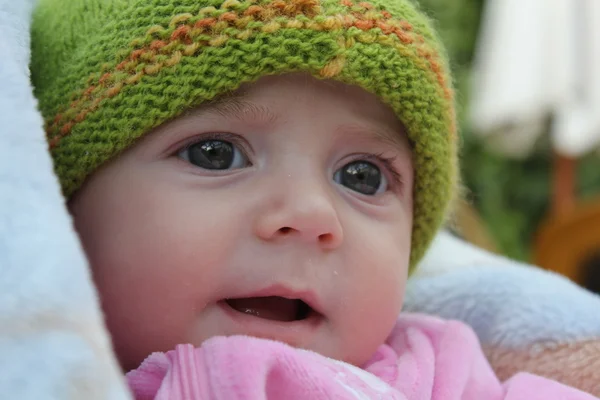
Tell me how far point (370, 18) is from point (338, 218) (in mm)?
194

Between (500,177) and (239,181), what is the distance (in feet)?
7.92

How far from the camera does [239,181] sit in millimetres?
639

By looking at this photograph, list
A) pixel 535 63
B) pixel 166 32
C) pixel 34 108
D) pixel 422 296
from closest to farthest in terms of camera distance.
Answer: pixel 34 108 < pixel 166 32 < pixel 422 296 < pixel 535 63

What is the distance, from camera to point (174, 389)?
53 centimetres

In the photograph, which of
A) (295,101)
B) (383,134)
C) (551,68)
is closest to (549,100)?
(551,68)

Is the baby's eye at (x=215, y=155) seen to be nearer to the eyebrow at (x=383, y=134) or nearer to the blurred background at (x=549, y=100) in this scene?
the eyebrow at (x=383, y=134)

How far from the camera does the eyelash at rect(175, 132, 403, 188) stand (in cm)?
66

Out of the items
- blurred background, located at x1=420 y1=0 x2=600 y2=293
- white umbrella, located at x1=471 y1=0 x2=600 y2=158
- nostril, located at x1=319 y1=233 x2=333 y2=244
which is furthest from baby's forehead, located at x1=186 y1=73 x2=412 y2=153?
white umbrella, located at x1=471 y1=0 x2=600 y2=158

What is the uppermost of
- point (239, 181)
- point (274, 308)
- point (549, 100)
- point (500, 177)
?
point (239, 181)

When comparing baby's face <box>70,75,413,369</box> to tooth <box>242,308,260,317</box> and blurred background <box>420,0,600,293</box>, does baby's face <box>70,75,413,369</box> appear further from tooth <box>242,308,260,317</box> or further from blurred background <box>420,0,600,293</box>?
blurred background <box>420,0,600,293</box>

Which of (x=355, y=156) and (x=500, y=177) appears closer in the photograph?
Result: (x=355, y=156)

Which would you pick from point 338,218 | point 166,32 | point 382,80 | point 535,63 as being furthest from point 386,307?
point 535,63

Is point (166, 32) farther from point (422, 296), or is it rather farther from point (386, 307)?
point (422, 296)

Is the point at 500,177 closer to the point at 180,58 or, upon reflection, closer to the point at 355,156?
the point at 355,156
